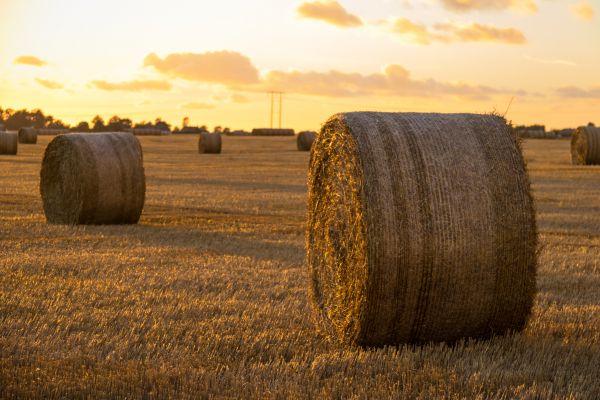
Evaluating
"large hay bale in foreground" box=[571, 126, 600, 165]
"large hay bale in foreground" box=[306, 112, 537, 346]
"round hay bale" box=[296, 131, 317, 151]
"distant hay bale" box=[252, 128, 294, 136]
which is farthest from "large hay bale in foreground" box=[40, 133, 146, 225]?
"distant hay bale" box=[252, 128, 294, 136]

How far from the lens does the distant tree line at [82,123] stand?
105 meters

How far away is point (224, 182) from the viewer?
2906 cm

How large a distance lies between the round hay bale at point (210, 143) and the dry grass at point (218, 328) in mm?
35862

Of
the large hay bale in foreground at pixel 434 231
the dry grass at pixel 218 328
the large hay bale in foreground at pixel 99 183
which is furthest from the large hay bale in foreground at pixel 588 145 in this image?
the large hay bale in foreground at pixel 434 231

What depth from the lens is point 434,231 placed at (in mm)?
7043

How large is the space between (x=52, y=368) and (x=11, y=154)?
1679 inches

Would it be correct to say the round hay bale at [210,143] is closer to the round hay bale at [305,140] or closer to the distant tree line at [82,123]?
the round hay bale at [305,140]

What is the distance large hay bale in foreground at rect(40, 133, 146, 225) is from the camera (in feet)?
53.3

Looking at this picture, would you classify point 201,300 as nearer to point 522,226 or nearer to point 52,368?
point 52,368

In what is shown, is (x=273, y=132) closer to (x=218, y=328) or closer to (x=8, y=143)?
(x=8, y=143)

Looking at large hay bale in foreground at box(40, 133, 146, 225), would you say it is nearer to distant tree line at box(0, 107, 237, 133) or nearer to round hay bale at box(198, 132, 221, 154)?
round hay bale at box(198, 132, 221, 154)

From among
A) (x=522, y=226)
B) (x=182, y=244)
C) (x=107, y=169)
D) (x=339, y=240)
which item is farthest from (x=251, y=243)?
(x=522, y=226)

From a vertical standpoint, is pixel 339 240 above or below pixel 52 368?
above

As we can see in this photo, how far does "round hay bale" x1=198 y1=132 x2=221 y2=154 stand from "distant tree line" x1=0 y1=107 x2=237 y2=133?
4695 cm
